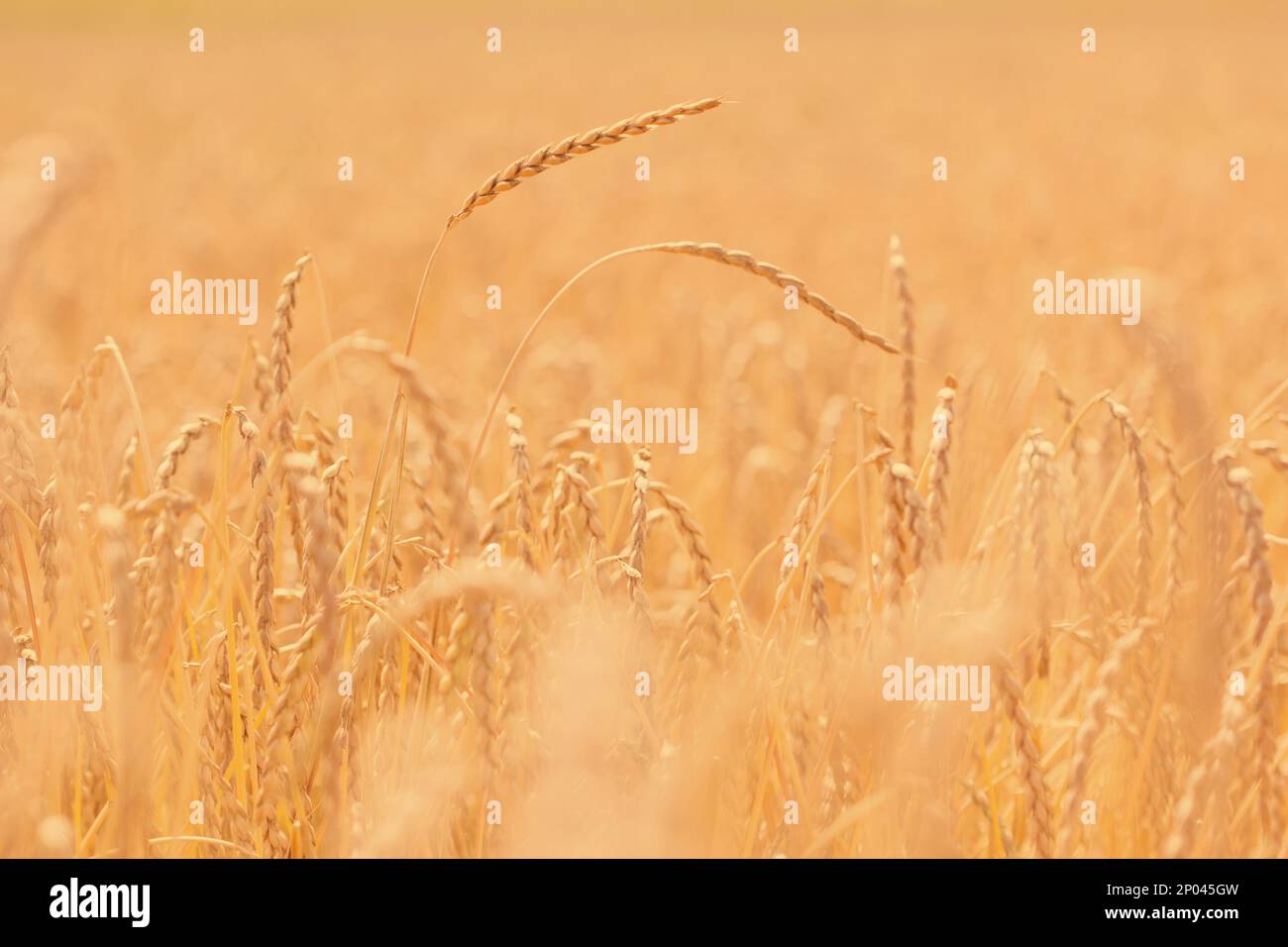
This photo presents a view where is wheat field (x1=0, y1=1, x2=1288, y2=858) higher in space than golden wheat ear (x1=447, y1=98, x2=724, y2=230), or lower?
lower

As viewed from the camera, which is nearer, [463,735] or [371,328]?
[463,735]

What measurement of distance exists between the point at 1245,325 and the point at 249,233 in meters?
4.97

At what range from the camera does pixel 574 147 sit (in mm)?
1240

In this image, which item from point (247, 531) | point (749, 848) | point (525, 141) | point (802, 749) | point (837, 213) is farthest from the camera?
point (525, 141)

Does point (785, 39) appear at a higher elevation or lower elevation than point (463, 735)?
higher

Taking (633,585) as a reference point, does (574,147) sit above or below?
above

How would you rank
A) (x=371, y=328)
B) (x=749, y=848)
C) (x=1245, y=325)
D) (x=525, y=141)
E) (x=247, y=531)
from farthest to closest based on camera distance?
(x=525, y=141) → (x=371, y=328) → (x=1245, y=325) → (x=247, y=531) → (x=749, y=848)

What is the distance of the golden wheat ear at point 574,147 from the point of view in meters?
1.19

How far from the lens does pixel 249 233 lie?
623 centimetres

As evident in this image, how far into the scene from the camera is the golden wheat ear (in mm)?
1192

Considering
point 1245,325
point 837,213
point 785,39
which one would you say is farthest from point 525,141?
point 785,39

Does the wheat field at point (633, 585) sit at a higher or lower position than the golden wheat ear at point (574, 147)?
lower
